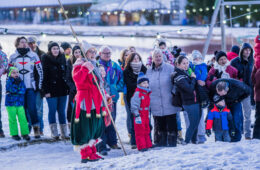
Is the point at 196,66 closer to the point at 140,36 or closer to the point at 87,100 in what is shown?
the point at 87,100

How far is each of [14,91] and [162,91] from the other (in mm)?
2501

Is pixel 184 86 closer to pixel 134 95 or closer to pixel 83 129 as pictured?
pixel 134 95

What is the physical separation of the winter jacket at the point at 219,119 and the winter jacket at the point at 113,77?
1548 mm

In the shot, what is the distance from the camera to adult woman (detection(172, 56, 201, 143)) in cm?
654

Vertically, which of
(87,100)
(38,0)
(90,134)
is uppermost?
(38,0)

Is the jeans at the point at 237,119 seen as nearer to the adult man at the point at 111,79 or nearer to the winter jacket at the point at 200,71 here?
the winter jacket at the point at 200,71

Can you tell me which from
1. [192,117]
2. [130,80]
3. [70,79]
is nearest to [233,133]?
[192,117]

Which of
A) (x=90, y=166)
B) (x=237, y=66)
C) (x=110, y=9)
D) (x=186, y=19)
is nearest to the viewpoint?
(x=90, y=166)

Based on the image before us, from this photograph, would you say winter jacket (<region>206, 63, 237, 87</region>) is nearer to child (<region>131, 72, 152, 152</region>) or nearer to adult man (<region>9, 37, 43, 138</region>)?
child (<region>131, 72, 152, 152</region>)

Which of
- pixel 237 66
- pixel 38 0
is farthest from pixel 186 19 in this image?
pixel 237 66

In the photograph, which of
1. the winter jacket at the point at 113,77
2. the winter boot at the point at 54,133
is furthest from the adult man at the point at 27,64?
the winter jacket at the point at 113,77

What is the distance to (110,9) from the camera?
126 ft

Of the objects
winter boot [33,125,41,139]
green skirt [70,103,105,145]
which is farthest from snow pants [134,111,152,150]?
winter boot [33,125,41,139]

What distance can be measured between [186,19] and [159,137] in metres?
37.9
